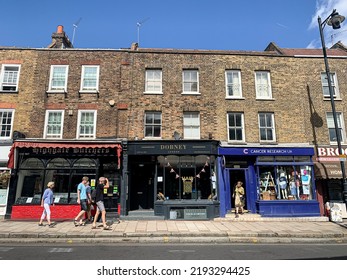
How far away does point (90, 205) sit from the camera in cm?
1154

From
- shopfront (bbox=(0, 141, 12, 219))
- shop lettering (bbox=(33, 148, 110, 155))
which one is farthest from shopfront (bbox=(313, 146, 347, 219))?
shopfront (bbox=(0, 141, 12, 219))

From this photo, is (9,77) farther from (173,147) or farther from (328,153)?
(328,153)

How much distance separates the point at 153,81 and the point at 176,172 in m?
5.61

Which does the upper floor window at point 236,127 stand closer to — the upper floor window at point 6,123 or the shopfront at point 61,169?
the shopfront at point 61,169

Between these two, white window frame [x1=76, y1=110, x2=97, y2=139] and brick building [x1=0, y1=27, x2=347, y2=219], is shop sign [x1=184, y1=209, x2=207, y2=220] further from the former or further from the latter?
white window frame [x1=76, y1=110, x2=97, y2=139]

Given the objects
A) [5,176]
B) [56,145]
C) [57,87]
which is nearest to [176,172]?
[56,145]

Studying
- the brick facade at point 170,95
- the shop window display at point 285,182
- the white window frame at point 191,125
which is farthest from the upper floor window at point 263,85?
the shop window display at point 285,182

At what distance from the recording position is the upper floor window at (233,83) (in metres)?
14.9

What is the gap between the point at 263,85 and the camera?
1512 cm

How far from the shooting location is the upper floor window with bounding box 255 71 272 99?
15008 mm

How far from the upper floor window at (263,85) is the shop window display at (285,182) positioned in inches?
173

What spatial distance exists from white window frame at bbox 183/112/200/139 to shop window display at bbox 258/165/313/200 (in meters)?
4.09

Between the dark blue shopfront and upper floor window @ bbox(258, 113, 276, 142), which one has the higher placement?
upper floor window @ bbox(258, 113, 276, 142)

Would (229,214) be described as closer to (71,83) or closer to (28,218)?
(28,218)
